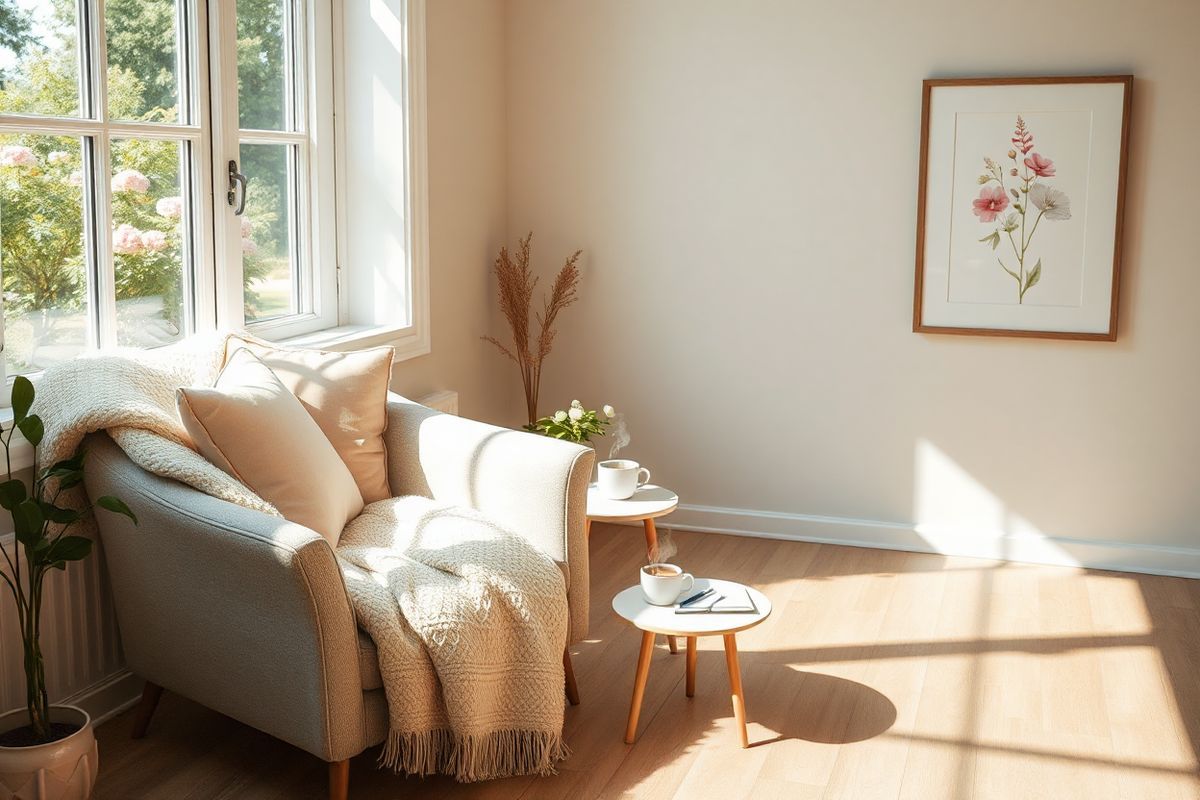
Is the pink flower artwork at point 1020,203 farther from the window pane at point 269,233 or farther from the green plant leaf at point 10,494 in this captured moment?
the green plant leaf at point 10,494

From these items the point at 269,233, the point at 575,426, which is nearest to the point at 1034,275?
the point at 575,426

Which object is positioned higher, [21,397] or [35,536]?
[21,397]

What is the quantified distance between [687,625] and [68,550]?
4.42 feet

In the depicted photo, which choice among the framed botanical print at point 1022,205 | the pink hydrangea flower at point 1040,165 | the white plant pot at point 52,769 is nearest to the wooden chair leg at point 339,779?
the white plant pot at point 52,769

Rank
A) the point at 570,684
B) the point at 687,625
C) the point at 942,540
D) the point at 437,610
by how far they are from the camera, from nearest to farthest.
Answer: the point at 437,610
the point at 687,625
the point at 570,684
the point at 942,540

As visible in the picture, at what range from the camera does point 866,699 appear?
3.14 m

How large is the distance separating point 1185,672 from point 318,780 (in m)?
2.40

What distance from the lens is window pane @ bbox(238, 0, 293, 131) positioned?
3.52 metres

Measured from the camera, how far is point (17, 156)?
279 cm

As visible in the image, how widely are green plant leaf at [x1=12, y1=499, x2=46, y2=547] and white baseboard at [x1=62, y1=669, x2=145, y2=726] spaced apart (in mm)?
678

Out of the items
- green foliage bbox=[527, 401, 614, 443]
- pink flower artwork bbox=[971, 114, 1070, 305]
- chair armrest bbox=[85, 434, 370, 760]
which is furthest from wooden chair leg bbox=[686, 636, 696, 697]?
pink flower artwork bbox=[971, 114, 1070, 305]

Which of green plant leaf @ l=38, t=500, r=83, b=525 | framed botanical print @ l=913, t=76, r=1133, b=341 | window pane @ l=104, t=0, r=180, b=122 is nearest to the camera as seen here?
green plant leaf @ l=38, t=500, r=83, b=525

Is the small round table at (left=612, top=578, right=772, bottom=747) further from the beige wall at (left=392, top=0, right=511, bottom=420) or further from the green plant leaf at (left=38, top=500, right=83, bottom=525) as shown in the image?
the beige wall at (left=392, top=0, right=511, bottom=420)

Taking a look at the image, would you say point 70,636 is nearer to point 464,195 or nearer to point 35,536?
point 35,536
